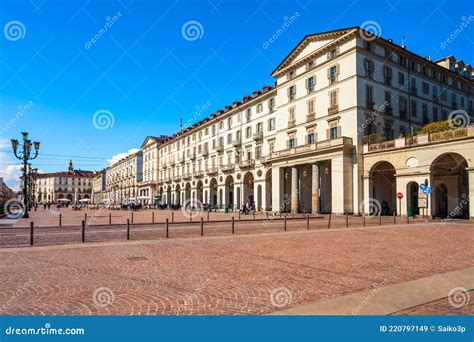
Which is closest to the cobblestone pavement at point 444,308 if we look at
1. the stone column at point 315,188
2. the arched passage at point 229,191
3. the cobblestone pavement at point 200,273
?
the cobblestone pavement at point 200,273

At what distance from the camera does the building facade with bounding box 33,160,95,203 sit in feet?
528

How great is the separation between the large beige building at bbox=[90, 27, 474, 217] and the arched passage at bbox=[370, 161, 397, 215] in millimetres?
110

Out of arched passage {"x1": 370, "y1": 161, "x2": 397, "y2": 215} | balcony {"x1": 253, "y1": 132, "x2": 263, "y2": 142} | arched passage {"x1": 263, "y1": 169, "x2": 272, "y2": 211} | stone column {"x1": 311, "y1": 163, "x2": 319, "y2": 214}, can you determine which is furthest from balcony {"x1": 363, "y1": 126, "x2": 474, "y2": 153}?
balcony {"x1": 253, "y1": 132, "x2": 263, "y2": 142}

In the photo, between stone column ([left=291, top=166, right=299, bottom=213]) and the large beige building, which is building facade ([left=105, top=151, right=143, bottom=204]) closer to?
the large beige building

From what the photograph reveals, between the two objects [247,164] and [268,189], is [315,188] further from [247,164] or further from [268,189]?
[247,164]

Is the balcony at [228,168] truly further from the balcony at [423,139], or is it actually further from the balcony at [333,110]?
the balcony at [423,139]

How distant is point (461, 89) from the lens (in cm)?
4603

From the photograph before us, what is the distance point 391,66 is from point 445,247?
2960cm

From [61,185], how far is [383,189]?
156949 mm

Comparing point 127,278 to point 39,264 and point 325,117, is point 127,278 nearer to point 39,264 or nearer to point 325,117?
point 39,264

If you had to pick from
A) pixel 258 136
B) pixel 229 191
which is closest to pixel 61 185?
pixel 229 191

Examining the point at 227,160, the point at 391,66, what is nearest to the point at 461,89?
the point at 391,66

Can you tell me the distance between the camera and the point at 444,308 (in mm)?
5371

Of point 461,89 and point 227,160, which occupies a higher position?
point 461,89
